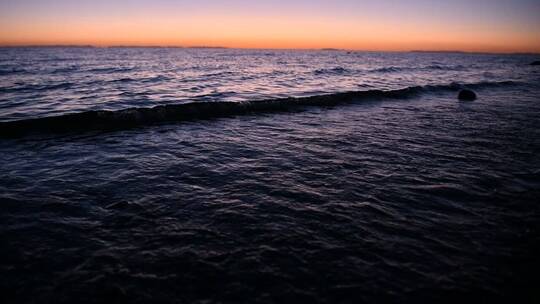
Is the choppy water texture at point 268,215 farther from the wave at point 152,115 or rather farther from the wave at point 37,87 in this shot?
the wave at point 37,87

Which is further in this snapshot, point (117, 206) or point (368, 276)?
point (117, 206)

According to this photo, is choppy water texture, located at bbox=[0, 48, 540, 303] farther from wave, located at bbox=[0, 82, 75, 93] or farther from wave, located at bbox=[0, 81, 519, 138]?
wave, located at bbox=[0, 82, 75, 93]

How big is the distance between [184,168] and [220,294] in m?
4.98

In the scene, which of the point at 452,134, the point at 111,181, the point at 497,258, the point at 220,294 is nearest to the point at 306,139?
the point at 452,134

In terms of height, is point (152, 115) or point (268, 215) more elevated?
point (152, 115)

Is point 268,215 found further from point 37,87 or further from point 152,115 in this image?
point 37,87

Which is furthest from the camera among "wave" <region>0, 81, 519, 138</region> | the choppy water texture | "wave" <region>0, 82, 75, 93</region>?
"wave" <region>0, 82, 75, 93</region>

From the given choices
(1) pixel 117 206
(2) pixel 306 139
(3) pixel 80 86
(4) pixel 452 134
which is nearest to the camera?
(1) pixel 117 206

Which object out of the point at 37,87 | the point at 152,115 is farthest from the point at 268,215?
the point at 37,87

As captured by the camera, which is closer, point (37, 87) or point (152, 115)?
point (152, 115)

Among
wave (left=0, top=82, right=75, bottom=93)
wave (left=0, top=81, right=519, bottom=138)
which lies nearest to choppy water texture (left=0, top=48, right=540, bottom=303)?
wave (left=0, top=81, right=519, bottom=138)

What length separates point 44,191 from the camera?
6.82m

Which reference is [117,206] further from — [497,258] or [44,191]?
[497,258]

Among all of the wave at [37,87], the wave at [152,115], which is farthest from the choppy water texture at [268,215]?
the wave at [37,87]
